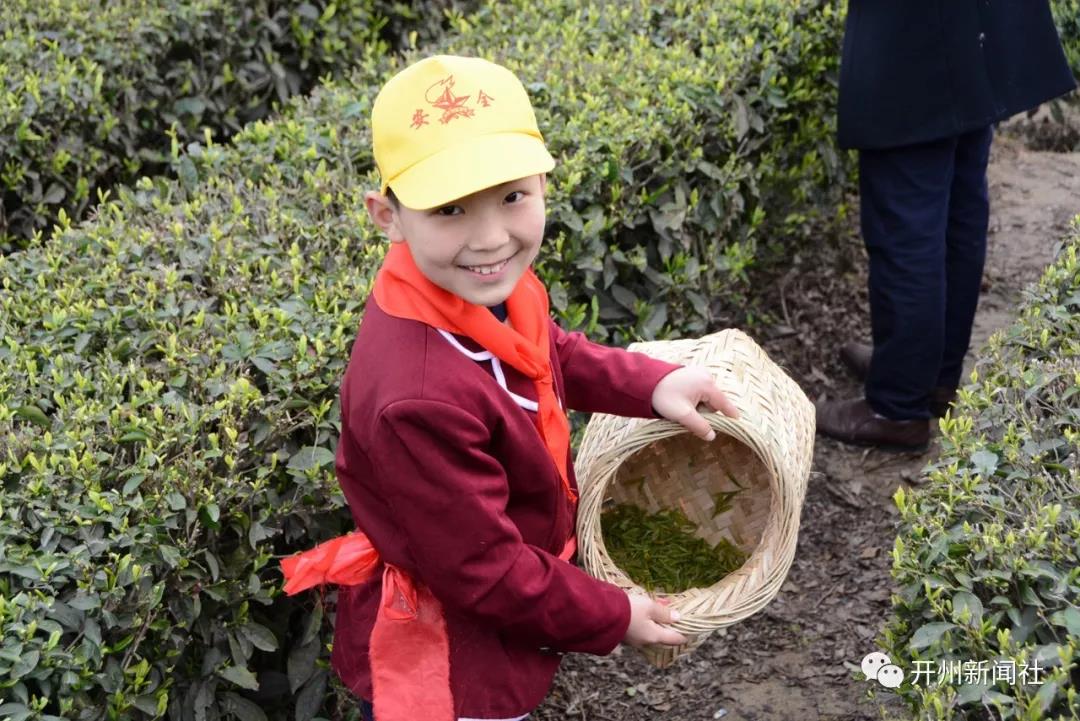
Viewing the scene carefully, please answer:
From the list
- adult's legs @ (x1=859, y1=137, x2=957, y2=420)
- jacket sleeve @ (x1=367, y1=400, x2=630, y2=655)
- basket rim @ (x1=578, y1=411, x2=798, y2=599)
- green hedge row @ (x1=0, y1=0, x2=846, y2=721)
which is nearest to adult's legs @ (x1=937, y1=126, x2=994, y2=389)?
adult's legs @ (x1=859, y1=137, x2=957, y2=420)

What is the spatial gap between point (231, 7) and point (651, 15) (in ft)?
5.71

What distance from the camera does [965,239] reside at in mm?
4129

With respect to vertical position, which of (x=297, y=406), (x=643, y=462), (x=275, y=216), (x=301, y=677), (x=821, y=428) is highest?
(x=275, y=216)

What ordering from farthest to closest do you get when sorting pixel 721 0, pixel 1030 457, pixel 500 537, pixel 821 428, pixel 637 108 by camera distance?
pixel 721 0 → pixel 821 428 → pixel 637 108 → pixel 1030 457 → pixel 500 537

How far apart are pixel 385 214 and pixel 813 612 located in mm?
2140

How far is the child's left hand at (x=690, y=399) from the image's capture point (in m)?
2.50

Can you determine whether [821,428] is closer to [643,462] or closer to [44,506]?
[643,462]

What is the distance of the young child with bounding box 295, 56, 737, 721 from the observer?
206cm

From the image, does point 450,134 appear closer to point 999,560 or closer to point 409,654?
point 409,654

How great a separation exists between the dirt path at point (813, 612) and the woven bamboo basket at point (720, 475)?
1.80ft

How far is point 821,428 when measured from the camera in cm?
440

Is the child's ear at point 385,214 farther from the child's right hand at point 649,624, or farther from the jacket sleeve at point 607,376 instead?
the child's right hand at point 649,624

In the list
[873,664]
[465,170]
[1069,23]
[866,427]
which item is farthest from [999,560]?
[1069,23]

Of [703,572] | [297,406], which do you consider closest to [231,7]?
[297,406]
